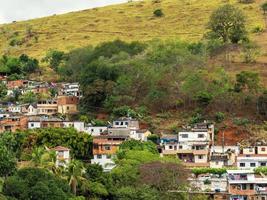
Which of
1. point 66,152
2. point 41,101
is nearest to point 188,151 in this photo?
point 66,152

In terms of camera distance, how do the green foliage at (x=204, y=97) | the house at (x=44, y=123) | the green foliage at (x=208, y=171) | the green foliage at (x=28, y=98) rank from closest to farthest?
1. the green foliage at (x=208, y=171)
2. the house at (x=44, y=123)
3. the green foliage at (x=204, y=97)
4. the green foliage at (x=28, y=98)

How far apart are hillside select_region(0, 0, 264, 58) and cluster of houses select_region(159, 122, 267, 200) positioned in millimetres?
33997

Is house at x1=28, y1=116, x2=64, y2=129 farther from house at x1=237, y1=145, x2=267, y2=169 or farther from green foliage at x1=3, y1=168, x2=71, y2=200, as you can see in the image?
green foliage at x1=3, y1=168, x2=71, y2=200

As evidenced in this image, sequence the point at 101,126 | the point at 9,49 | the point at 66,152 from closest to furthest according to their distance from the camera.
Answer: the point at 66,152 → the point at 101,126 → the point at 9,49

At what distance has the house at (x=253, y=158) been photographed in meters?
56.0

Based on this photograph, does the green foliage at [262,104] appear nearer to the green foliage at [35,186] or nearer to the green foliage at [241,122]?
the green foliage at [241,122]

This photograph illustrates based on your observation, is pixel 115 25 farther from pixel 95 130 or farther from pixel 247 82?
pixel 95 130

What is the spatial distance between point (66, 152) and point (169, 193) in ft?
34.8

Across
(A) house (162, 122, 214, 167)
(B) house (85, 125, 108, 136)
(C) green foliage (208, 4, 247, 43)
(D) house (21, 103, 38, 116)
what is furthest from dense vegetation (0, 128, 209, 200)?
(C) green foliage (208, 4, 247, 43)

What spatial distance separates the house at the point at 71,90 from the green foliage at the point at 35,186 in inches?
1014

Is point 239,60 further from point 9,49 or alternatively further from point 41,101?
point 9,49

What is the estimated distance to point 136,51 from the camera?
79.4 m

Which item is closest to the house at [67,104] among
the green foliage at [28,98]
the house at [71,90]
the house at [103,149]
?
the house at [71,90]

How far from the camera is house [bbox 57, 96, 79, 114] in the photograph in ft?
232
